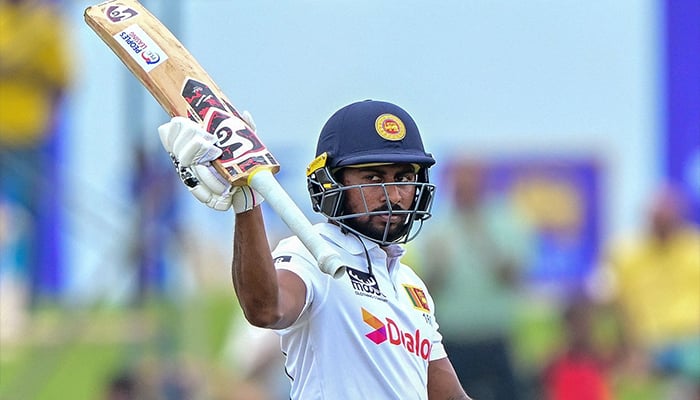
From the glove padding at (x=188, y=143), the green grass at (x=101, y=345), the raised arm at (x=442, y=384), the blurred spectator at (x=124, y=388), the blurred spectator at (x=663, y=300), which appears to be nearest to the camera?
the glove padding at (x=188, y=143)

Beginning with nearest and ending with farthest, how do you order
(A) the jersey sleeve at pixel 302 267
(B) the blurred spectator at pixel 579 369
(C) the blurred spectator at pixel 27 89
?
1. (A) the jersey sleeve at pixel 302 267
2. (C) the blurred spectator at pixel 27 89
3. (B) the blurred spectator at pixel 579 369

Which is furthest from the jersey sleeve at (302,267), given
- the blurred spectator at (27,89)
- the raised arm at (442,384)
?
the blurred spectator at (27,89)

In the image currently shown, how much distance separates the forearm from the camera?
3215 millimetres

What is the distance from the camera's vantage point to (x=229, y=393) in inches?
311

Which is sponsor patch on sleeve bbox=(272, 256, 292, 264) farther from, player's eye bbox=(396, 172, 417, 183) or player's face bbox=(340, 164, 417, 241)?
player's eye bbox=(396, 172, 417, 183)

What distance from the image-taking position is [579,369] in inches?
328

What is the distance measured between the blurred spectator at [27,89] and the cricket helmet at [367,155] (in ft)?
14.7

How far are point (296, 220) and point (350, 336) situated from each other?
1.29 ft

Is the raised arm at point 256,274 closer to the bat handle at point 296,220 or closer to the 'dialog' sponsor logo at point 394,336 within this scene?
the bat handle at point 296,220

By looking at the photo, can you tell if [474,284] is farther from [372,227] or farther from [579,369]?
[372,227]

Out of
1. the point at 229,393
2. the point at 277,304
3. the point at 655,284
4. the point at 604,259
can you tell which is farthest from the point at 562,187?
the point at 277,304

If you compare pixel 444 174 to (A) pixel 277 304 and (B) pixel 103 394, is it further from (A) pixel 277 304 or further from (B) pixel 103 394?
(A) pixel 277 304

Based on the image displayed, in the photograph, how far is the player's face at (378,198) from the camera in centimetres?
359

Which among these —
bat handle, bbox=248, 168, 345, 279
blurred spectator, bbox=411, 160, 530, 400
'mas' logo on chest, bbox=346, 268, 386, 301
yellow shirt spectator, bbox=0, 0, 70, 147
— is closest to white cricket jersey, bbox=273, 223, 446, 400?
'mas' logo on chest, bbox=346, 268, 386, 301
